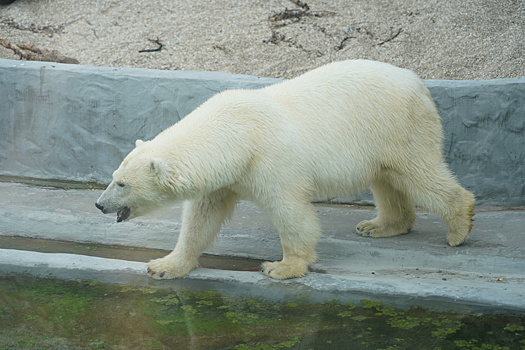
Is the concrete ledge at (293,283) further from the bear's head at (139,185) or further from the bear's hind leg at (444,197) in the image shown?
the bear's hind leg at (444,197)


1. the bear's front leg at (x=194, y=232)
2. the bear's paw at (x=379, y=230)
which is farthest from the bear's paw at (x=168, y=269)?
the bear's paw at (x=379, y=230)

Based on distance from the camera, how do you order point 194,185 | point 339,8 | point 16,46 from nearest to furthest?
1. point 194,185
2. point 16,46
3. point 339,8

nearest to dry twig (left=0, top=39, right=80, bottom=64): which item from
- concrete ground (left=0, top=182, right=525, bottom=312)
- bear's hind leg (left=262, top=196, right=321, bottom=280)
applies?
concrete ground (left=0, top=182, right=525, bottom=312)

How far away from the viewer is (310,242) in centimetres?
396

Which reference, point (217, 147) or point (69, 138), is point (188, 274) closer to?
point (217, 147)

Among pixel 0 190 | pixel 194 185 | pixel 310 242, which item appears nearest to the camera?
pixel 194 185

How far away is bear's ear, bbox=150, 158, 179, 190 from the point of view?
11.7 feet

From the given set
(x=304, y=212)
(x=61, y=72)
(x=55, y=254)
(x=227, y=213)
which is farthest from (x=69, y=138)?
(x=304, y=212)

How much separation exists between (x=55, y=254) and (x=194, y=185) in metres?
1.14

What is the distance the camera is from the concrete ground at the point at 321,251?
12.1ft

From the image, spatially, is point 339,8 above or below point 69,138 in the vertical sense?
above

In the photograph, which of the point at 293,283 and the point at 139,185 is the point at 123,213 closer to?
the point at 139,185

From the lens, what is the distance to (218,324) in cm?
344

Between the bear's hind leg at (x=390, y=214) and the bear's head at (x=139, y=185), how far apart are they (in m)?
1.59
